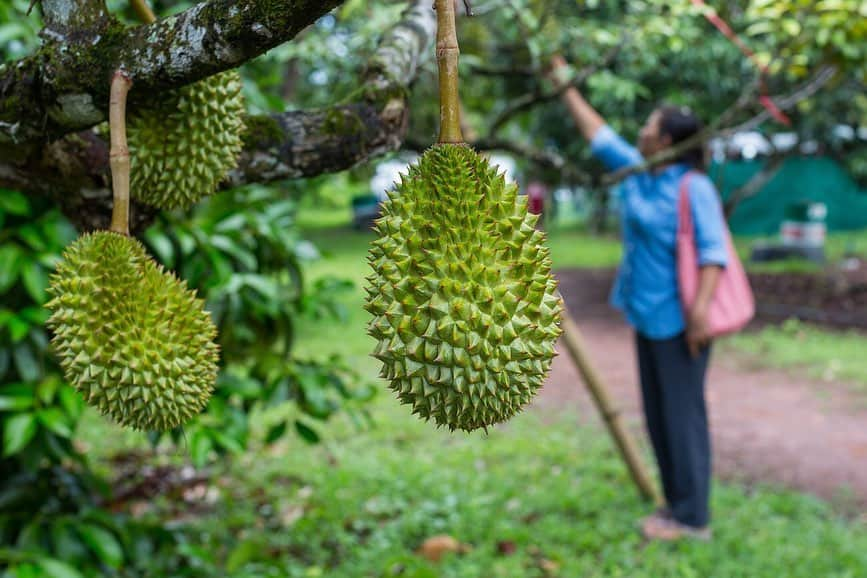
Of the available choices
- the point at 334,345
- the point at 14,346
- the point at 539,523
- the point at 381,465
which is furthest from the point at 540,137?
the point at 14,346

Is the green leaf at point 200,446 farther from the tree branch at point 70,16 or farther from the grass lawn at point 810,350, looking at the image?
the grass lawn at point 810,350

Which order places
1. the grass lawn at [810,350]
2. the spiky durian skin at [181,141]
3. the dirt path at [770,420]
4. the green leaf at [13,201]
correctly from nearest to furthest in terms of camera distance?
the spiky durian skin at [181,141], the green leaf at [13,201], the dirt path at [770,420], the grass lawn at [810,350]

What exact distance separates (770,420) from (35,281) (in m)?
4.85

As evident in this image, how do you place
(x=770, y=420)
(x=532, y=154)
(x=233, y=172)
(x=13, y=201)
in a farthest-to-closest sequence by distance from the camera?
(x=770, y=420), (x=532, y=154), (x=13, y=201), (x=233, y=172)

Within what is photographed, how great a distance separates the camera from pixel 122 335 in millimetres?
1131

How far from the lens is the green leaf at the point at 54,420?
2.23 m

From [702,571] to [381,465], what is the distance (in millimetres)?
1872

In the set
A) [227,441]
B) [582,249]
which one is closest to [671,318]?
[227,441]

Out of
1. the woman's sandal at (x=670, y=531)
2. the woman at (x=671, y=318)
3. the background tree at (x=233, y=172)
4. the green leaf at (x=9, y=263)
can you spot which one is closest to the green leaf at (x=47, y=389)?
the background tree at (x=233, y=172)

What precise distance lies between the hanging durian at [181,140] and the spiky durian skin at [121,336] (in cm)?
13

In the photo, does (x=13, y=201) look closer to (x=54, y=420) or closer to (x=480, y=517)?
(x=54, y=420)

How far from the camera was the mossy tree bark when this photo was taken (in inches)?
40.4

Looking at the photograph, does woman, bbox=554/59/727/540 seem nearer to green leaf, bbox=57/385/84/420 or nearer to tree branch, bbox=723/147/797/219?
green leaf, bbox=57/385/84/420

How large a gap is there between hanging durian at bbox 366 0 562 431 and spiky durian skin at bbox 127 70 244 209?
1.08 feet
